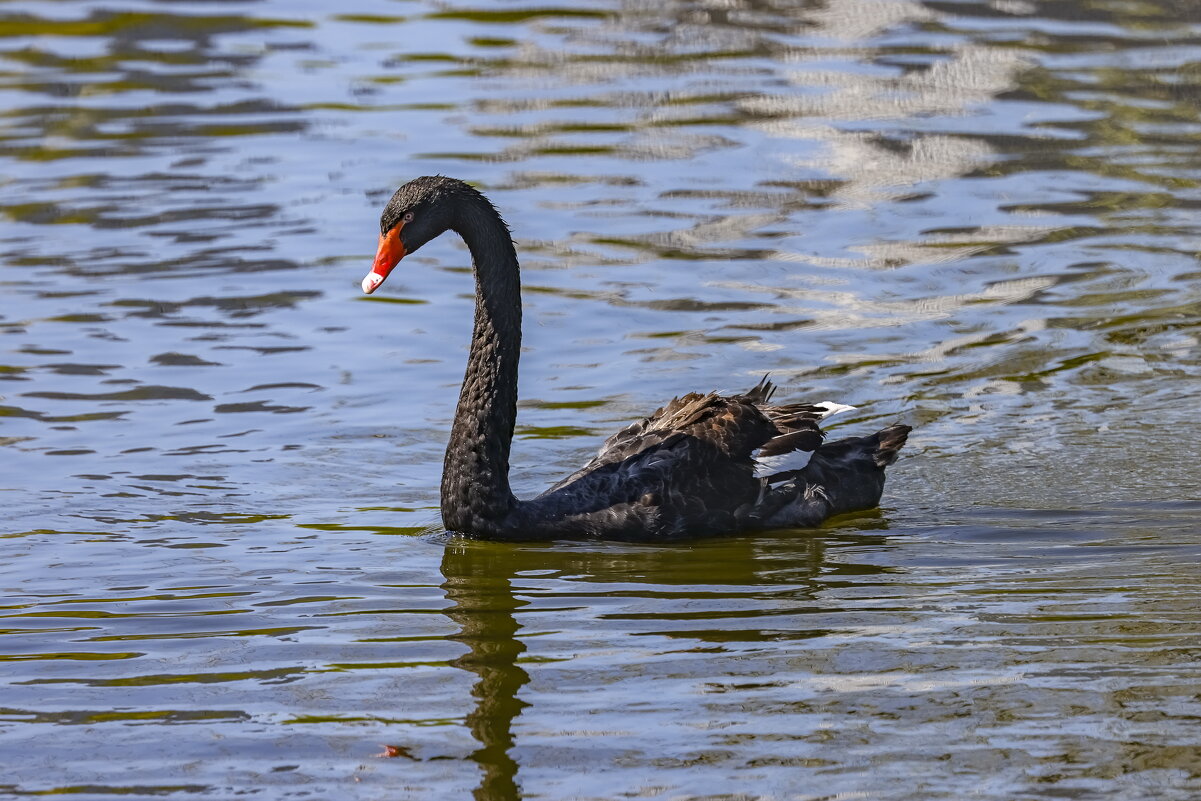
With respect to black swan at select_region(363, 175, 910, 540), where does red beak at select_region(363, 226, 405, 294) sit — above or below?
above

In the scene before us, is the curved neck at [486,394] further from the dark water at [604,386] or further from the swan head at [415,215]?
the dark water at [604,386]

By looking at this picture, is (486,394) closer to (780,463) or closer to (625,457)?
(625,457)

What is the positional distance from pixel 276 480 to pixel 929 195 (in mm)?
6914

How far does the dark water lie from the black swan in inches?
6.8

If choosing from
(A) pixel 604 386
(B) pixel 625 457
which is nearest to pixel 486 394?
(B) pixel 625 457

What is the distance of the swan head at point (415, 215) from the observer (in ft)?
25.7

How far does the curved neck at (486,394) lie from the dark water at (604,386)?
0.77ft

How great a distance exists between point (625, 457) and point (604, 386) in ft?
7.20

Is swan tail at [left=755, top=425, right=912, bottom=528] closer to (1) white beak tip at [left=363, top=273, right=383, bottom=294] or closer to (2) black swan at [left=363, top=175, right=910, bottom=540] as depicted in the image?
(2) black swan at [left=363, top=175, right=910, bottom=540]

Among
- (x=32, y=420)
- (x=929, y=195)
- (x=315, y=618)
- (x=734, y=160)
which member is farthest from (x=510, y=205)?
(x=315, y=618)

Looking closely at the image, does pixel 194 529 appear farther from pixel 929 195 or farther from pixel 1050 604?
pixel 929 195

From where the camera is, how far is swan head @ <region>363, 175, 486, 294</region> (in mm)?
7820

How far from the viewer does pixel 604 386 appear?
1041cm

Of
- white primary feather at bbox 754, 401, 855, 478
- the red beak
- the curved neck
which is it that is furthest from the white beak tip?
white primary feather at bbox 754, 401, 855, 478
